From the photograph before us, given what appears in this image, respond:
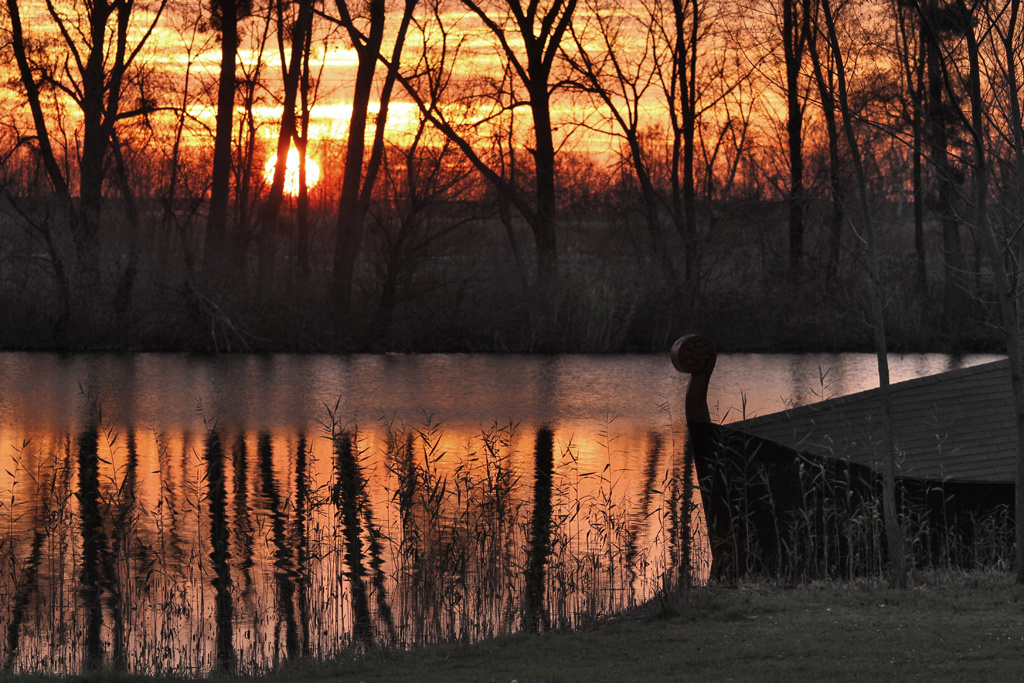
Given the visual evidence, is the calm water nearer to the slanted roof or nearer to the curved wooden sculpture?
the curved wooden sculpture

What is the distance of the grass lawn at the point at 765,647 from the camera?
458cm

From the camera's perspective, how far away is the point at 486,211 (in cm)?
2673

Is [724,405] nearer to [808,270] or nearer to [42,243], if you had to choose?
[808,270]

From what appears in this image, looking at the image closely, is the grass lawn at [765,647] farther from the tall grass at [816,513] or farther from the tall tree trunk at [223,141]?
the tall tree trunk at [223,141]

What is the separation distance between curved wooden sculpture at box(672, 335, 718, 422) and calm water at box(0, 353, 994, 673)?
3.07 ft

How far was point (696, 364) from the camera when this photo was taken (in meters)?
8.48

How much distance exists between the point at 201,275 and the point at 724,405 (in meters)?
12.5

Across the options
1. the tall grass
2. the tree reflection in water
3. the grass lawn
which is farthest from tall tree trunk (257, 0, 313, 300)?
the grass lawn

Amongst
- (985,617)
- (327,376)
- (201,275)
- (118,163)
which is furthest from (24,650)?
(118,163)

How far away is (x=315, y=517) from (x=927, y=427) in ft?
16.0

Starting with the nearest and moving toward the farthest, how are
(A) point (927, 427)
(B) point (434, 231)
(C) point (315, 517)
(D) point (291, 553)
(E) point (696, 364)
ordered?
1. (D) point (291, 553)
2. (E) point (696, 364)
3. (A) point (927, 427)
4. (C) point (315, 517)
5. (B) point (434, 231)

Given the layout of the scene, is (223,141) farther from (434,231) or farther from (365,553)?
(365,553)

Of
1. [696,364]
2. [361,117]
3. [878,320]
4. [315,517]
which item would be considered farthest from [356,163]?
[878,320]

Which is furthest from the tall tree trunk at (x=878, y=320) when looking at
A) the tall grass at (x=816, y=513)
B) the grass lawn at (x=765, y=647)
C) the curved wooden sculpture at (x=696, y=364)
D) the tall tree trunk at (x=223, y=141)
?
the tall tree trunk at (x=223, y=141)
